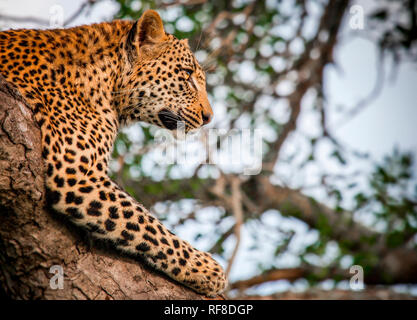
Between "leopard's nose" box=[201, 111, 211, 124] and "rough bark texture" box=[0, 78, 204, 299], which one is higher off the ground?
"leopard's nose" box=[201, 111, 211, 124]

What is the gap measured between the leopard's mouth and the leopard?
0.04ft

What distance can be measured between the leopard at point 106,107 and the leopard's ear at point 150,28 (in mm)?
11

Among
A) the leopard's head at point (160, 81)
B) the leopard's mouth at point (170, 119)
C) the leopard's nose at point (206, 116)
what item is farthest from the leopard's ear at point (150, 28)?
the leopard's nose at point (206, 116)

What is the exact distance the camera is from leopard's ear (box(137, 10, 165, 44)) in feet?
17.2

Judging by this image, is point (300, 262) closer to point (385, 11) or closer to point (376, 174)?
point (376, 174)

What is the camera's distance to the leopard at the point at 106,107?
403cm

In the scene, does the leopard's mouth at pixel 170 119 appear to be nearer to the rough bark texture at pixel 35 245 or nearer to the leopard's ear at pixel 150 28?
the leopard's ear at pixel 150 28

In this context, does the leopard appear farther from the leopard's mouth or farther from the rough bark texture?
the rough bark texture

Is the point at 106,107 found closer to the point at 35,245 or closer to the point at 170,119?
the point at 170,119

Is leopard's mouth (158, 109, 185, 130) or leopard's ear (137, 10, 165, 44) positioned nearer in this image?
leopard's ear (137, 10, 165, 44)

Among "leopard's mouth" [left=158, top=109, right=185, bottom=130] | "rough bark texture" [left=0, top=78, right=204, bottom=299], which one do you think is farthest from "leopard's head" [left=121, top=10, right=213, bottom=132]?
"rough bark texture" [left=0, top=78, right=204, bottom=299]

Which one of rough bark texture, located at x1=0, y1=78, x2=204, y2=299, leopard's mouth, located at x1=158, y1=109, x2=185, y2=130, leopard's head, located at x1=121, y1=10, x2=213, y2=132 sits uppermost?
leopard's head, located at x1=121, y1=10, x2=213, y2=132

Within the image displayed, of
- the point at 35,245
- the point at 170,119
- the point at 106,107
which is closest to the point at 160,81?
the point at 170,119
